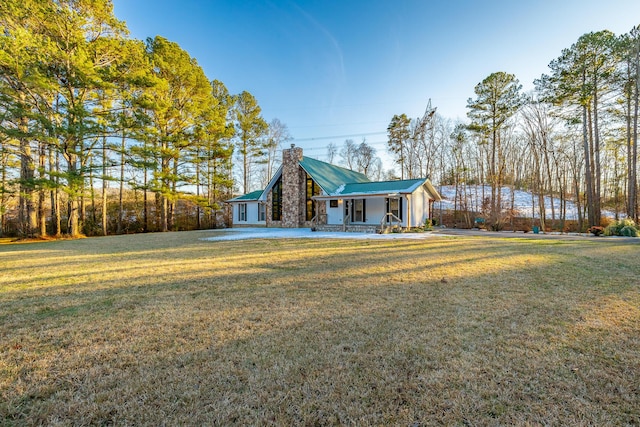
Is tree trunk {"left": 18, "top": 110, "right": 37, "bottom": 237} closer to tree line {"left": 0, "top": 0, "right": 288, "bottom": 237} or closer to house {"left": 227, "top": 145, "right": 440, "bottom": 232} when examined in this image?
tree line {"left": 0, "top": 0, "right": 288, "bottom": 237}

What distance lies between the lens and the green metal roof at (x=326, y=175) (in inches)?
745

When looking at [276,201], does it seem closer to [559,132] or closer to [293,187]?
[293,187]

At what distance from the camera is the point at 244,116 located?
1023 inches

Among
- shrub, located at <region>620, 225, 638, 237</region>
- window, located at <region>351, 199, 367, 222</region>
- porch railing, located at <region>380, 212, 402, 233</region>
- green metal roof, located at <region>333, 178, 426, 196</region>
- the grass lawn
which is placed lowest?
the grass lawn

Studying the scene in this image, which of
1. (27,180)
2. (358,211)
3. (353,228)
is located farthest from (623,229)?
(27,180)

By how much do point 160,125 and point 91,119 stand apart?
5.05 metres

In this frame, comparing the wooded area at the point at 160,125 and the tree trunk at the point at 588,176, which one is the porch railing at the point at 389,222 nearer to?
the wooded area at the point at 160,125

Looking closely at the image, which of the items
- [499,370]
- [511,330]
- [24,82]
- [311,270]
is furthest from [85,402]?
[24,82]

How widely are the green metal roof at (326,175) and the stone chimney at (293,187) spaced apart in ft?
2.28

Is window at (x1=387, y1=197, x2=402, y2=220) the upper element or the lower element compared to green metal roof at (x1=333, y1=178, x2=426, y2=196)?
lower

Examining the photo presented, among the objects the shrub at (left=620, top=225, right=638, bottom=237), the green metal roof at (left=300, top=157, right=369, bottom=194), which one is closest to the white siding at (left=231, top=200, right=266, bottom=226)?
the green metal roof at (left=300, top=157, right=369, bottom=194)

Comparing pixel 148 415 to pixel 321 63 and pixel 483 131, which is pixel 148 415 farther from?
pixel 483 131

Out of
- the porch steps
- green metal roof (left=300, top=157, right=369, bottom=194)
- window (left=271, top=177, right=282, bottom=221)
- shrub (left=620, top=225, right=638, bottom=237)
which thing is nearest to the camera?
shrub (left=620, top=225, right=638, bottom=237)

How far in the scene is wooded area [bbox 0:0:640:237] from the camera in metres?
13.4
